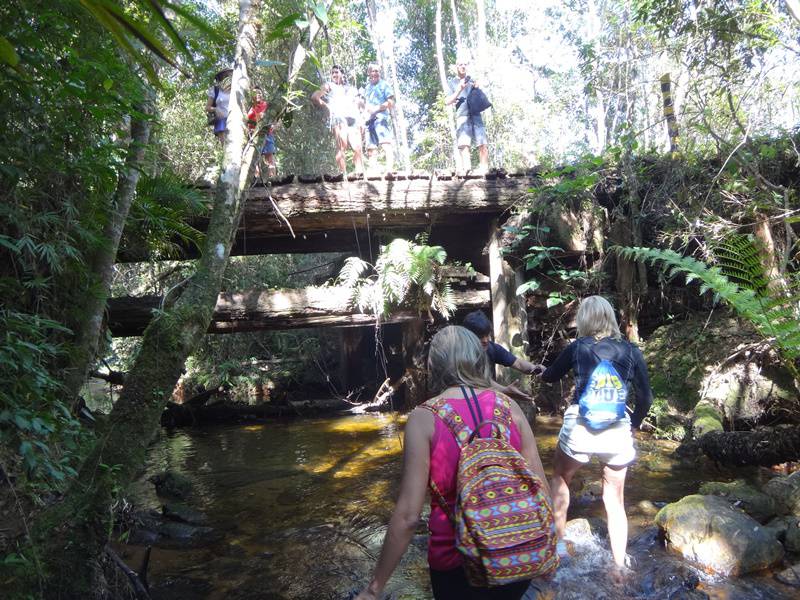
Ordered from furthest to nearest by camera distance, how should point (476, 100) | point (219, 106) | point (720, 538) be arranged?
1. point (476, 100)
2. point (219, 106)
3. point (720, 538)

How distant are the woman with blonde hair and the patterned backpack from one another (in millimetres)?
1685

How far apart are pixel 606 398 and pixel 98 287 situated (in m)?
4.04

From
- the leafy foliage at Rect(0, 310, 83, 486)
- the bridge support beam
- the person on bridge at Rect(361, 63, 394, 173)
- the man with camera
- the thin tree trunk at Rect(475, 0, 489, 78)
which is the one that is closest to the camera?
the leafy foliage at Rect(0, 310, 83, 486)

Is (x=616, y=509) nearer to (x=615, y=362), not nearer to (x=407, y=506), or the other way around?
(x=615, y=362)

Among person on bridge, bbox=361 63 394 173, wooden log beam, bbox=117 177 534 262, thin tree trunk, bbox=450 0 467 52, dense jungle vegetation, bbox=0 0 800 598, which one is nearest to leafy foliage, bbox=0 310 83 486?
dense jungle vegetation, bbox=0 0 800 598

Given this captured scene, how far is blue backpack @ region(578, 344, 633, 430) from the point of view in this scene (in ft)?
11.2

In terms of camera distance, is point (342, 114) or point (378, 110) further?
point (378, 110)

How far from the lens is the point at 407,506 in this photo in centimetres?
202

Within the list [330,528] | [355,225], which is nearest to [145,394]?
[330,528]

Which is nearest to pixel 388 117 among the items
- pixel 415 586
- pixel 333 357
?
pixel 333 357

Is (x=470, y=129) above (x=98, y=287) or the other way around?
above

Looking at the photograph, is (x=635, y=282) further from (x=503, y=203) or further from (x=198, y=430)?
(x=198, y=430)

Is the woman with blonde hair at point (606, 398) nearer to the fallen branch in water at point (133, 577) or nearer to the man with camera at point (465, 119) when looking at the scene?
the fallen branch in water at point (133, 577)

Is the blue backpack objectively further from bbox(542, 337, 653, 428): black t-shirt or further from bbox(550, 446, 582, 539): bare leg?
bbox(550, 446, 582, 539): bare leg
